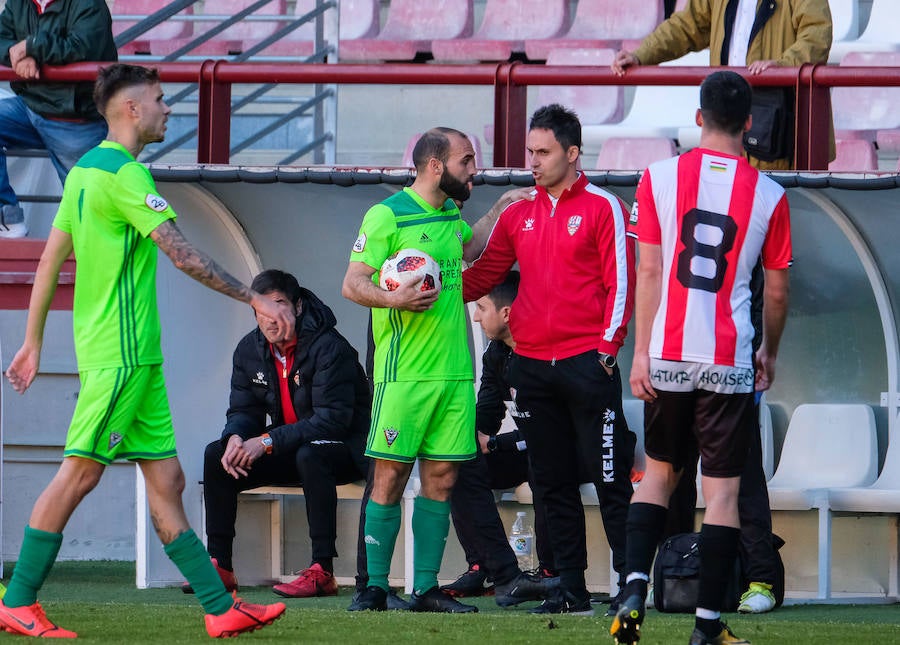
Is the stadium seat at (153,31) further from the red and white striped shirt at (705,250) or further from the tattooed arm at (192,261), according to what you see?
the red and white striped shirt at (705,250)

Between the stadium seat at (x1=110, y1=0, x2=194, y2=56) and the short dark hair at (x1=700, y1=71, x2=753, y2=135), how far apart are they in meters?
8.85

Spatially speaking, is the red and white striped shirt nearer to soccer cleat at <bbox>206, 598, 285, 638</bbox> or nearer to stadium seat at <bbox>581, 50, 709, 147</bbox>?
soccer cleat at <bbox>206, 598, 285, 638</bbox>

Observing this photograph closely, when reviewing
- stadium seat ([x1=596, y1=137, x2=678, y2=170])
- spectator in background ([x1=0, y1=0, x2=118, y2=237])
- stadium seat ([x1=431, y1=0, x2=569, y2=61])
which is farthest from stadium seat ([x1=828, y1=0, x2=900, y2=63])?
spectator in background ([x1=0, y1=0, x2=118, y2=237])

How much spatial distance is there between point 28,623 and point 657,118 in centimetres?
704

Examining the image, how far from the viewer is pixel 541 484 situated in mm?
6117

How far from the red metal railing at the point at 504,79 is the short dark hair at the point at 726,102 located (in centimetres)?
204

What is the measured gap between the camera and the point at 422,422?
5984 millimetres

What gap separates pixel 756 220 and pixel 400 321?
1.62m

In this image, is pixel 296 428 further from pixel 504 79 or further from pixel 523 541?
pixel 504 79

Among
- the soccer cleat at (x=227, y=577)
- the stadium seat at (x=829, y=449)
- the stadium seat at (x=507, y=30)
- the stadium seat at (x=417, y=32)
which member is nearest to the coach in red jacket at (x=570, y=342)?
the stadium seat at (x=829, y=449)

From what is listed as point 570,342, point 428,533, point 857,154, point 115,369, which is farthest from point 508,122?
point 857,154

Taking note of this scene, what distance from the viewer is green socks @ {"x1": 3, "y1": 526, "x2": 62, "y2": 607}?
201 inches

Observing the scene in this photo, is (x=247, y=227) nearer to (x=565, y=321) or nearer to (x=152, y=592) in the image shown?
(x=152, y=592)

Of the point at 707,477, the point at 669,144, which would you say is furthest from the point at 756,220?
the point at 669,144
